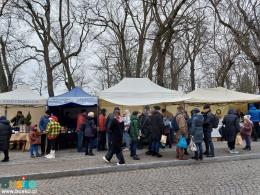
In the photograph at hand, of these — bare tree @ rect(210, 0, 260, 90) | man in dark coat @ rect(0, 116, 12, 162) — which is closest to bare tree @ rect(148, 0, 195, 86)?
bare tree @ rect(210, 0, 260, 90)

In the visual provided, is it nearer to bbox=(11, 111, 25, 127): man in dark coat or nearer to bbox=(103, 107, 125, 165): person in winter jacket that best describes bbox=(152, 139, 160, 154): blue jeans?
bbox=(103, 107, 125, 165): person in winter jacket

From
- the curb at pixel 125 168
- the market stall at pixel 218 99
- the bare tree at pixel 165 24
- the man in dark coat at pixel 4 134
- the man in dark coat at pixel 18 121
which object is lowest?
the curb at pixel 125 168

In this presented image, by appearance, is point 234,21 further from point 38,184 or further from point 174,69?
point 38,184

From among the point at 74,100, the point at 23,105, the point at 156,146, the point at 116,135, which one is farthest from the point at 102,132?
the point at 23,105

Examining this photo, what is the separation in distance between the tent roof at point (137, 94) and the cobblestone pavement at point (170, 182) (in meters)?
7.45

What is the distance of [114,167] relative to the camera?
42.7ft

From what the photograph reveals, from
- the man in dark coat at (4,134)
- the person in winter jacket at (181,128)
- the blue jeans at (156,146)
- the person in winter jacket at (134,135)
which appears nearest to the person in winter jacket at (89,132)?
the person in winter jacket at (134,135)

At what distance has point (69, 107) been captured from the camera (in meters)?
20.9

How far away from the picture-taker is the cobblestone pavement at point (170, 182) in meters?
9.52

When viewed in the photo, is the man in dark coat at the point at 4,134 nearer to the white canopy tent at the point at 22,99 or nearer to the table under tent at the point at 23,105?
the table under tent at the point at 23,105

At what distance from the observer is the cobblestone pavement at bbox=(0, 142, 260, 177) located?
12.8 m

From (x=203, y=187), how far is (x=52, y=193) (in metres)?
3.40

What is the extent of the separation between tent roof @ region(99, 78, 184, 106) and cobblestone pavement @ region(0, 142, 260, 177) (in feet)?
11.9

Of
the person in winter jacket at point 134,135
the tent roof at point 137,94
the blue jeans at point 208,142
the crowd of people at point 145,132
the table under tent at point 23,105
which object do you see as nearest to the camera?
the crowd of people at point 145,132
